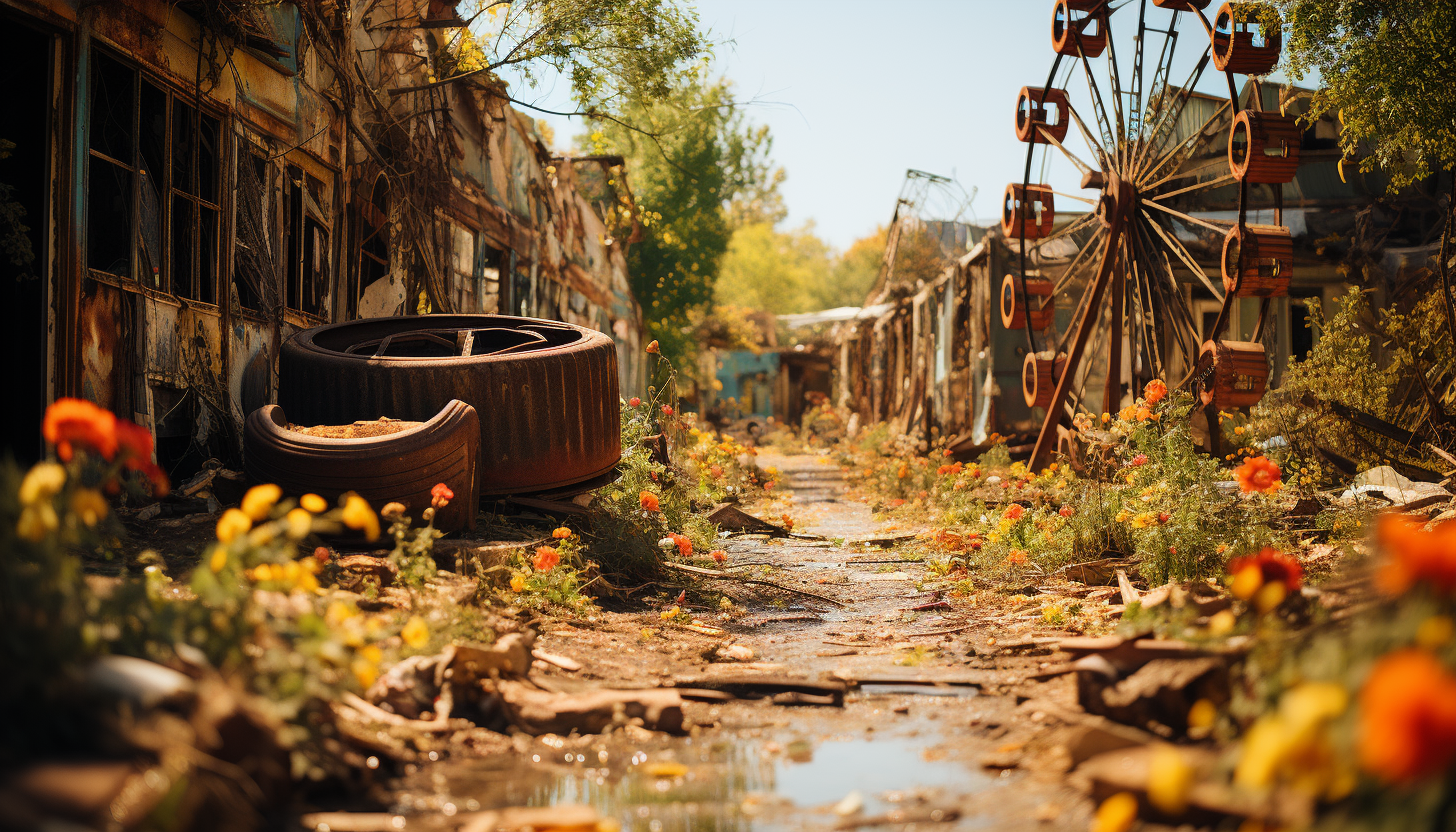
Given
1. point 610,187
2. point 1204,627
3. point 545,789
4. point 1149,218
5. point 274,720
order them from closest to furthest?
point 274,720
point 545,789
point 1204,627
point 1149,218
point 610,187

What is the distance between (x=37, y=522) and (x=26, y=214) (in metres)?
3.45

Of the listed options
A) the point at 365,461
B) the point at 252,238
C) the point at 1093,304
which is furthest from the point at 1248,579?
the point at 1093,304

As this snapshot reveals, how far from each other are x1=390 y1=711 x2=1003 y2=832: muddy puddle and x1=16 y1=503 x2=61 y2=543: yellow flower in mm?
1053

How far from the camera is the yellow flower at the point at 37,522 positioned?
2.08m

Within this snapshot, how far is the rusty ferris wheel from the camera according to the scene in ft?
26.9

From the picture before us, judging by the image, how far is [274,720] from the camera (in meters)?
2.17

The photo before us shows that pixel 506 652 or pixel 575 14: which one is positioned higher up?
pixel 575 14

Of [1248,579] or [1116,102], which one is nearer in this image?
[1248,579]

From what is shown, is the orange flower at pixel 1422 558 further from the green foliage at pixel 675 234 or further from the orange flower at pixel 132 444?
the green foliage at pixel 675 234

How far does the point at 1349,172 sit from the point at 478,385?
12450 millimetres

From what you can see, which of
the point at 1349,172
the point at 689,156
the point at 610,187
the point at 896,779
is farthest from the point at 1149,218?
the point at 689,156

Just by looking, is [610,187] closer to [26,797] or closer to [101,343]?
[101,343]

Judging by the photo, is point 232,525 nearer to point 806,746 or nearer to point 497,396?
point 806,746

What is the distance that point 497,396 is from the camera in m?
5.77
